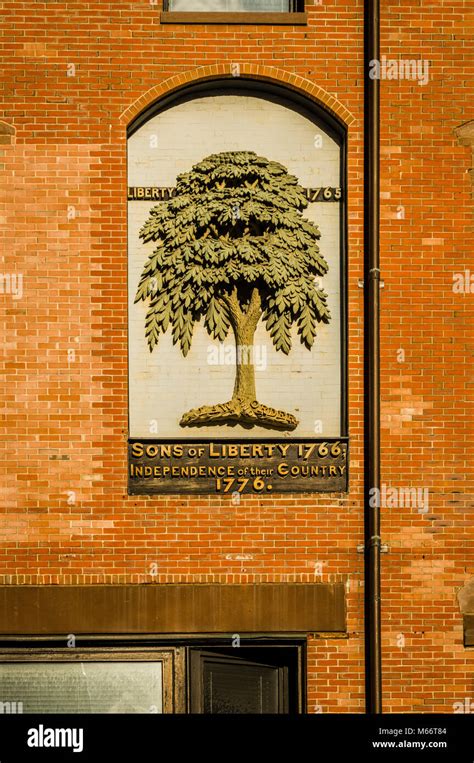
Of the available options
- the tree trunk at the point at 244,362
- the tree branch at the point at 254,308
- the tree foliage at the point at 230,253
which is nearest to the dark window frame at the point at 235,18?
the tree foliage at the point at 230,253

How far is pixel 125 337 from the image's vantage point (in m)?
8.46

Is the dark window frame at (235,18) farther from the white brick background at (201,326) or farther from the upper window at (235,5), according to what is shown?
the white brick background at (201,326)

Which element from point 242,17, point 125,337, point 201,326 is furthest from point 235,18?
point 125,337

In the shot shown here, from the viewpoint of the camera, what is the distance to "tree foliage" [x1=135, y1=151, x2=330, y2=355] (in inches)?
332

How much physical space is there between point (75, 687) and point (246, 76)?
597 cm

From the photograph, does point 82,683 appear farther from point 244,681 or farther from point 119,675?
point 244,681

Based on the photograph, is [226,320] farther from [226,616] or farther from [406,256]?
[226,616]

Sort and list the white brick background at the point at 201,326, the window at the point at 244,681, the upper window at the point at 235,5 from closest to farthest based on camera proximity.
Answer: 1. the window at the point at 244,681
2. the white brick background at the point at 201,326
3. the upper window at the point at 235,5

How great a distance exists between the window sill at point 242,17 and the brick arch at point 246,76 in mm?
417

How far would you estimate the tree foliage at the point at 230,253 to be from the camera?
27.7ft

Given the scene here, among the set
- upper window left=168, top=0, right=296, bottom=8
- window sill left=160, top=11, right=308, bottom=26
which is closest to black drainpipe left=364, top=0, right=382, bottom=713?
window sill left=160, top=11, right=308, bottom=26

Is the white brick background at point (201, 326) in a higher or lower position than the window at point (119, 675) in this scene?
higher

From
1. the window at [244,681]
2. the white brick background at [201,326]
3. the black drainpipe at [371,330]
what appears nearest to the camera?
the black drainpipe at [371,330]

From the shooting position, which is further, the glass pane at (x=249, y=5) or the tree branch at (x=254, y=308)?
the glass pane at (x=249, y=5)
